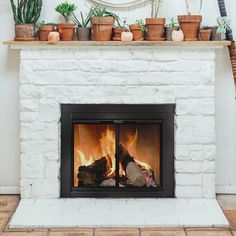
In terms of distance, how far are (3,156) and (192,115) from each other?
1.37m

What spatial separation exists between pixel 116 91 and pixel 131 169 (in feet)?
1.84

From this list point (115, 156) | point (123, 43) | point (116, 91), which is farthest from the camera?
point (115, 156)

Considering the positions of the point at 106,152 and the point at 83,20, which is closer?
the point at 83,20

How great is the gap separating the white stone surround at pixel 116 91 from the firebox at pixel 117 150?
0.06m

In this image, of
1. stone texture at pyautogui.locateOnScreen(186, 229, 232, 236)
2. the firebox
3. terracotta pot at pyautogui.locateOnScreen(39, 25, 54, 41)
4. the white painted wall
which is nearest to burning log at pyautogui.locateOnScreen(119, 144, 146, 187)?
the firebox

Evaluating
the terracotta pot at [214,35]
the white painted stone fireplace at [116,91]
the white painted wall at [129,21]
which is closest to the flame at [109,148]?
the white painted stone fireplace at [116,91]

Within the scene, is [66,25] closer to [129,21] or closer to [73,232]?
[129,21]

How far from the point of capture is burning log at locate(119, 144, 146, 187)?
420 centimetres

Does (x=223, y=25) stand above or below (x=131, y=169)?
above

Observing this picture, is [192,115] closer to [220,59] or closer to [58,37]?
A: [220,59]

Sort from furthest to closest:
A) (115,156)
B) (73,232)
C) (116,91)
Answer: (115,156) < (116,91) < (73,232)

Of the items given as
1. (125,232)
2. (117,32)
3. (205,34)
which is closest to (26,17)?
(117,32)

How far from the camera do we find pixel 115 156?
4.18m

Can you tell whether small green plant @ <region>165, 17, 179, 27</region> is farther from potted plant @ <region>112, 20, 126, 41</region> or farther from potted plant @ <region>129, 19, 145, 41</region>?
potted plant @ <region>112, 20, 126, 41</region>
